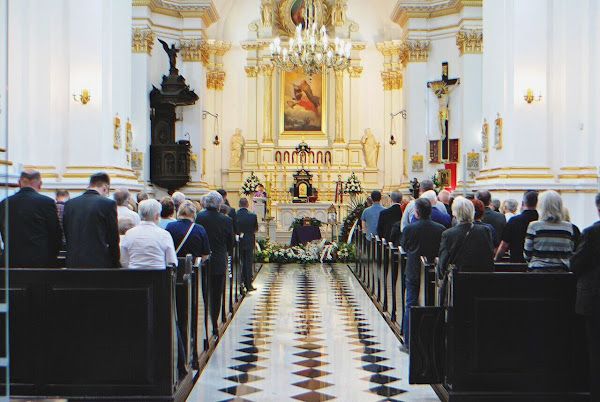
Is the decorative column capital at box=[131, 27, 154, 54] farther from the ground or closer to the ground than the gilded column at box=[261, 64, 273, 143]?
farther from the ground

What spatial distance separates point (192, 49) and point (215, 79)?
3000 mm

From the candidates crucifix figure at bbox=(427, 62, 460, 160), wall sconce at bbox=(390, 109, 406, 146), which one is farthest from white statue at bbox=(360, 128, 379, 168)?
crucifix figure at bbox=(427, 62, 460, 160)

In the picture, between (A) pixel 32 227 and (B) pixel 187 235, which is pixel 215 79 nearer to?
(B) pixel 187 235

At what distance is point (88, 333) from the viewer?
6758mm

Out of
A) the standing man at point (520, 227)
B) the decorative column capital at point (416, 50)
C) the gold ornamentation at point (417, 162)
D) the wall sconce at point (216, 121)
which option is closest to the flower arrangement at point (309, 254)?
the gold ornamentation at point (417, 162)

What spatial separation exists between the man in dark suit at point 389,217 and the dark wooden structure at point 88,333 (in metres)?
6.52

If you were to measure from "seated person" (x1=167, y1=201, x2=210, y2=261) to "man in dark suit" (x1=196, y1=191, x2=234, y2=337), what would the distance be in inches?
58.6

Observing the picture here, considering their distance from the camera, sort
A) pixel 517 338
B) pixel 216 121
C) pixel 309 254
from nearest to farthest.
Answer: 1. pixel 517 338
2. pixel 309 254
3. pixel 216 121

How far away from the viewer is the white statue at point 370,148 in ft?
97.8

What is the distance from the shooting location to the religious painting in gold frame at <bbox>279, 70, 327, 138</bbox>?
98.6 ft

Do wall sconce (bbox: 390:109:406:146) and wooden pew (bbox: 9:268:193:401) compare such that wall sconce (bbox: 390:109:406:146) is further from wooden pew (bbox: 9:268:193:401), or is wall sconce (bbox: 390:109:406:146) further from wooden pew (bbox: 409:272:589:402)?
wooden pew (bbox: 9:268:193:401)

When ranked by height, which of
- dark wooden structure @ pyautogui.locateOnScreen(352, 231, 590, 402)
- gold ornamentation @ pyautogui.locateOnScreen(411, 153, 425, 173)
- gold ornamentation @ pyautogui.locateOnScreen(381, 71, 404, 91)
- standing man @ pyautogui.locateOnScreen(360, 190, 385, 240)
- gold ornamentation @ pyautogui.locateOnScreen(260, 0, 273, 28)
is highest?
gold ornamentation @ pyautogui.locateOnScreen(260, 0, 273, 28)

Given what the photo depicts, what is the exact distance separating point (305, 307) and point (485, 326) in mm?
6449

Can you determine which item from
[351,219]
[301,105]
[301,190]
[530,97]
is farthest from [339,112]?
[530,97]
